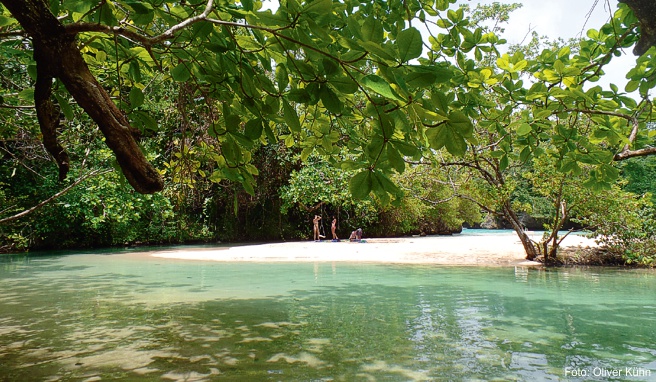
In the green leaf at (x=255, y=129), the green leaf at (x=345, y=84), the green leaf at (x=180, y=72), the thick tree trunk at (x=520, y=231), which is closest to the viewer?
the green leaf at (x=345, y=84)

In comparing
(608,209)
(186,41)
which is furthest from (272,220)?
(186,41)

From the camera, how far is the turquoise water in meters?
3.43

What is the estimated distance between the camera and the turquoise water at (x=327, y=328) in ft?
11.3

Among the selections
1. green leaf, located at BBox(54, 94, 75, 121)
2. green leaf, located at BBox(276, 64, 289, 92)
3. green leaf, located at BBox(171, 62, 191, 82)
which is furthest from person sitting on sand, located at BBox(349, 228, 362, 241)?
green leaf, located at BBox(276, 64, 289, 92)

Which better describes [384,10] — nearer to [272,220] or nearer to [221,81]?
[221,81]

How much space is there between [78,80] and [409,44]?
1.19 metres

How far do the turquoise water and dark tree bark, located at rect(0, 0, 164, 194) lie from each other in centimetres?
218

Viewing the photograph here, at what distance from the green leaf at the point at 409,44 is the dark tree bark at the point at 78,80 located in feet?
3.40

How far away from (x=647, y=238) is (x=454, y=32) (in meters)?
10.3

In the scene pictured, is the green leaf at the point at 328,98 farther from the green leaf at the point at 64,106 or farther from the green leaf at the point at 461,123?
the green leaf at the point at 64,106

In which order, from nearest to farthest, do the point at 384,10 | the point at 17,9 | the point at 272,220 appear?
the point at 17,9 < the point at 384,10 < the point at 272,220

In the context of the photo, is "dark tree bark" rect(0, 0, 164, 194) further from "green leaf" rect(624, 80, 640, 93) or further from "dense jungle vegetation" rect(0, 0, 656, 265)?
"green leaf" rect(624, 80, 640, 93)

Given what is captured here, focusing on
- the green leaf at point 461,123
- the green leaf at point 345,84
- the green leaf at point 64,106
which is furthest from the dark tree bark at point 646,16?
the green leaf at point 64,106

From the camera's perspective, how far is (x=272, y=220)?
1942 centimetres
